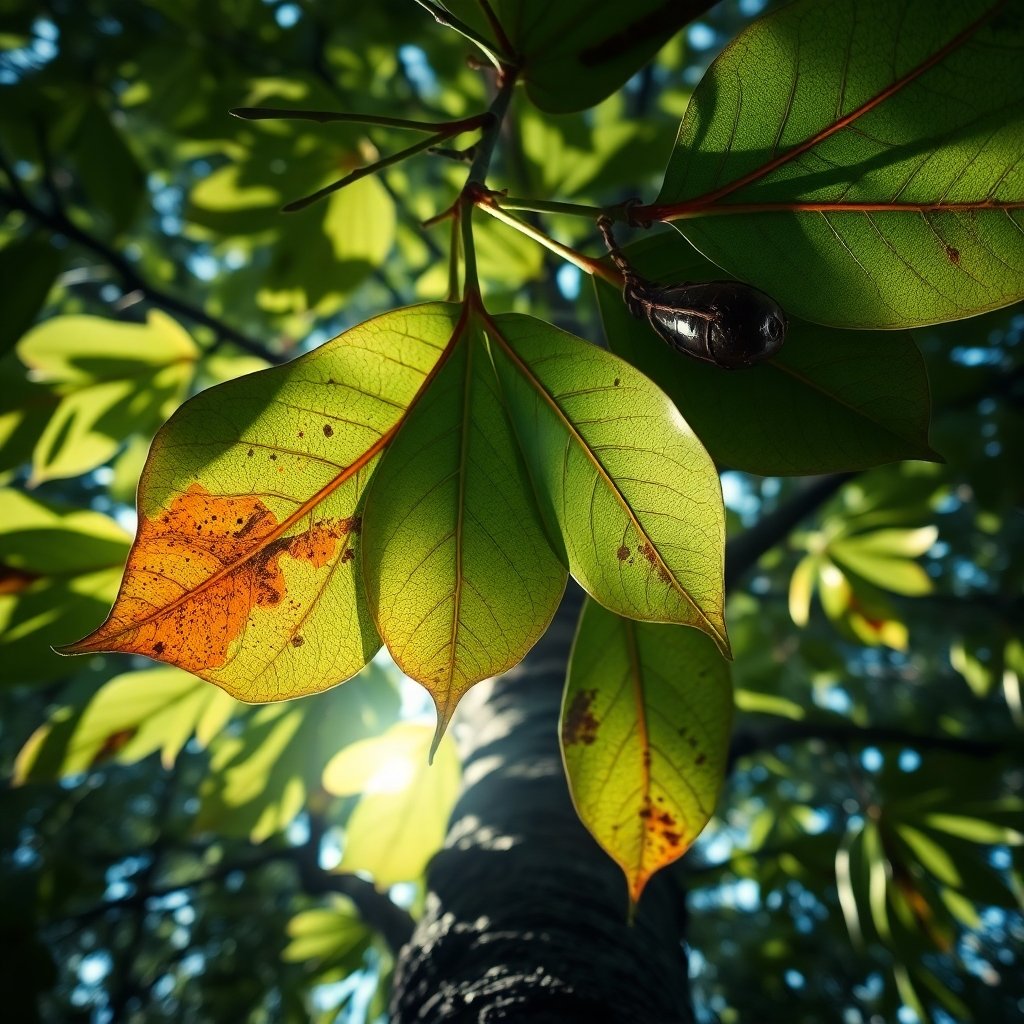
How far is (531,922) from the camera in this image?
0.75m

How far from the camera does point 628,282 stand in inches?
17.9

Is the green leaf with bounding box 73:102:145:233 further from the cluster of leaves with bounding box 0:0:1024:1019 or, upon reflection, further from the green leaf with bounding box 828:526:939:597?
the green leaf with bounding box 828:526:939:597

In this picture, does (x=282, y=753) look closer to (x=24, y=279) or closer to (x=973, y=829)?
(x=24, y=279)

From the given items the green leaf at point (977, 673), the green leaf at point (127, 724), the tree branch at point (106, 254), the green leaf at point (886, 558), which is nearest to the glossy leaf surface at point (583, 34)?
the tree branch at point (106, 254)

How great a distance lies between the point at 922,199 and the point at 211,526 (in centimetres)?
47

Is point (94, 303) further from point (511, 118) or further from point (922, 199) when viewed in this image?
point (922, 199)

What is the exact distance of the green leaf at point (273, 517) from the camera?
1.49 ft

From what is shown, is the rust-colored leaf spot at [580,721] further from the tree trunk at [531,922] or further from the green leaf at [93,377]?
the green leaf at [93,377]

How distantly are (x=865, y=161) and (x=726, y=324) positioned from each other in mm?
150

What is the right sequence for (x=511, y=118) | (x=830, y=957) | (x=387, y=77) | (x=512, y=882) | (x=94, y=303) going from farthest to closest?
(x=94, y=303) → (x=830, y=957) → (x=387, y=77) → (x=511, y=118) → (x=512, y=882)

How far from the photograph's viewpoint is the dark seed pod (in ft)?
1.26

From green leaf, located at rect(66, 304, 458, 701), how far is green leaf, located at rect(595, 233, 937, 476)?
6.0 inches

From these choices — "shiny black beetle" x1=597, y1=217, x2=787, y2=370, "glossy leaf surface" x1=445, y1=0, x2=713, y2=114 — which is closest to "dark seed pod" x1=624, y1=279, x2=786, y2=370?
"shiny black beetle" x1=597, y1=217, x2=787, y2=370

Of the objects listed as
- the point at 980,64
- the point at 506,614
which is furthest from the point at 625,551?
the point at 980,64
